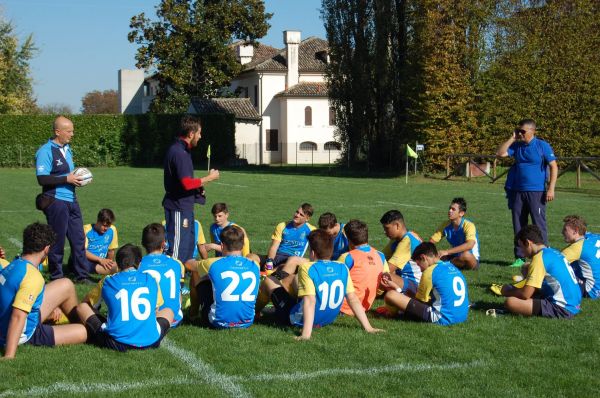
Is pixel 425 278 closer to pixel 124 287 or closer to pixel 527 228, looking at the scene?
pixel 527 228

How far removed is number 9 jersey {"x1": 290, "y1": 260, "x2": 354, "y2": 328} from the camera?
7.33m

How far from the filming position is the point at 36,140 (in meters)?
48.3

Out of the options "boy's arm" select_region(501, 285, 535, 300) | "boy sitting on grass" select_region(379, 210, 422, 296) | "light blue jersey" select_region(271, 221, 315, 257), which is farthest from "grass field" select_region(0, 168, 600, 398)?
"light blue jersey" select_region(271, 221, 315, 257)

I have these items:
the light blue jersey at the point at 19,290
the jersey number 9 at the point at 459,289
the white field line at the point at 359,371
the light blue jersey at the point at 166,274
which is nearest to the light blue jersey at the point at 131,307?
the light blue jersey at the point at 166,274

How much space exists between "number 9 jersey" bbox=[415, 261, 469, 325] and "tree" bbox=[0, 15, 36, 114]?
57.6 meters

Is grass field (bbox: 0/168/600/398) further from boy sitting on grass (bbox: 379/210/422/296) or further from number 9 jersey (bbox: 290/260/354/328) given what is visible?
boy sitting on grass (bbox: 379/210/422/296)

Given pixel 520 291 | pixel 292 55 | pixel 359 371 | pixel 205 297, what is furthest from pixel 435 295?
pixel 292 55

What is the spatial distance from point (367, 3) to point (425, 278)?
3552cm

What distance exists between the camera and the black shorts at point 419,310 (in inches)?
311

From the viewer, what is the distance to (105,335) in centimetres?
682

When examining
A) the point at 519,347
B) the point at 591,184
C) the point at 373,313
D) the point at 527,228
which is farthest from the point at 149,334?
the point at 591,184

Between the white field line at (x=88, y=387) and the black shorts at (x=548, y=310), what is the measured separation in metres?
3.95

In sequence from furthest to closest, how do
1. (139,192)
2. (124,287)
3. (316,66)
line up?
(316,66), (139,192), (124,287)

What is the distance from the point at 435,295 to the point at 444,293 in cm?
12
